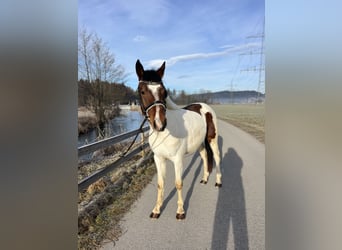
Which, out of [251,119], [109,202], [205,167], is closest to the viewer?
[109,202]

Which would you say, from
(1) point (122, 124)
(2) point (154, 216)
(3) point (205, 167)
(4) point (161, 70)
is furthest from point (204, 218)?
(1) point (122, 124)

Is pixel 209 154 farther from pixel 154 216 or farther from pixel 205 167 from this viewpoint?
pixel 154 216

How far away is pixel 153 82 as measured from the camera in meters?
2.46

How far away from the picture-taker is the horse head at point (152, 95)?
7.82 ft

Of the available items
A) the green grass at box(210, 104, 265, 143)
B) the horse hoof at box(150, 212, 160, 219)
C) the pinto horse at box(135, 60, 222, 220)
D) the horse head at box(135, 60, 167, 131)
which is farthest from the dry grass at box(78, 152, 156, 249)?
the green grass at box(210, 104, 265, 143)

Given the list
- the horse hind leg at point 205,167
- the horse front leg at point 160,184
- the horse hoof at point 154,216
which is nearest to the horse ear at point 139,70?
the horse front leg at point 160,184

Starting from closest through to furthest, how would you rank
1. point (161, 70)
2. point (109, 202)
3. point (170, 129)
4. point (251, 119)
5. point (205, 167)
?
1. point (161, 70)
2. point (170, 129)
3. point (109, 202)
4. point (205, 167)
5. point (251, 119)

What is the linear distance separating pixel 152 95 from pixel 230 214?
178 centimetres

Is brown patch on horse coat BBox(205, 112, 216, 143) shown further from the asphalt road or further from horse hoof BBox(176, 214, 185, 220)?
horse hoof BBox(176, 214, 185, 220)

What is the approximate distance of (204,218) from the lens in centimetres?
279

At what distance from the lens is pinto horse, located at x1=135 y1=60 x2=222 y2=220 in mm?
2432

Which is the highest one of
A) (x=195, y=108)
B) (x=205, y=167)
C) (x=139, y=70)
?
(x=139, y=70)
